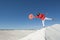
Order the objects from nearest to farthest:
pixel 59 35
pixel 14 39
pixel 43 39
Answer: pixel 43 39 < pixel 59 35 < pixel 14 39

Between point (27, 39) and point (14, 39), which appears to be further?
point (14, 39)

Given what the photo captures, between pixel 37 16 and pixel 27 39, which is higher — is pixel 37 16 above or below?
above

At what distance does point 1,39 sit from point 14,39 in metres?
1.62

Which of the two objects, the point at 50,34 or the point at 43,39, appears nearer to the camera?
the point at 43,39

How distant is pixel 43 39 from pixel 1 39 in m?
8.42

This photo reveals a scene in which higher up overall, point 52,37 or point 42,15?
point 42,15

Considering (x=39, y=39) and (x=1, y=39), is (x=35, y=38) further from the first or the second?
(x=1, y=39)

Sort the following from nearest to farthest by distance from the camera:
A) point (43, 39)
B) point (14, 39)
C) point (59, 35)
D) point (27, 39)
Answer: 1. point (43, 39)
2. point (59, 35)
3. point (27, 39)
4. point (14, 39)

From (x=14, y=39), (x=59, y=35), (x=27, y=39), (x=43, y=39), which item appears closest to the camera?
(x=43, y=39)

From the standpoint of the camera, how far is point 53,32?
58.8ft

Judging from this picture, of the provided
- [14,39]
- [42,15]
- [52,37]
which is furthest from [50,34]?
[14,39]

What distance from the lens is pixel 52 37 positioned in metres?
16.4

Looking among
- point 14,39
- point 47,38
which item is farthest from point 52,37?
point 14,39

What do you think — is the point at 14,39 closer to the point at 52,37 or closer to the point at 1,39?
the point at 1,39
